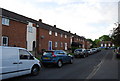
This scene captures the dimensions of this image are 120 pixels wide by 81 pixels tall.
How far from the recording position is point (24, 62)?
7957 millimetres

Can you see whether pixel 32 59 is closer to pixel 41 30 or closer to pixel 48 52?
pixel 48 52

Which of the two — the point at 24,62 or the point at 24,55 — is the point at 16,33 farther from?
the point at 24,62

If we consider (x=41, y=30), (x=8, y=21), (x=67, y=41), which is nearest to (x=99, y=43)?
(x=67, y=41)

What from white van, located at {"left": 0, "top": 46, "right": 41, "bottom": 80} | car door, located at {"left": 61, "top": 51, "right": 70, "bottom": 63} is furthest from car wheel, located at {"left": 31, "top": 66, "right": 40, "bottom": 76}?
car door, located at {"left": 61, "top": 51, "right": 70, "bottom": 63}

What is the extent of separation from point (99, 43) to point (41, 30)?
94.7m

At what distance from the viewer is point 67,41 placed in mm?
38562

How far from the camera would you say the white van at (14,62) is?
681 centimetres

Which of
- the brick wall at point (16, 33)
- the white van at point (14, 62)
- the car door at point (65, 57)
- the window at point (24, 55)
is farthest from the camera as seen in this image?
the brick wall at point (16, 33)

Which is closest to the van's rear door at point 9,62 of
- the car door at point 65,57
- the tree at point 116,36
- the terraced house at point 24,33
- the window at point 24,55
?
the window at point 24,55

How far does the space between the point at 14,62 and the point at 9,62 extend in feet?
1.01

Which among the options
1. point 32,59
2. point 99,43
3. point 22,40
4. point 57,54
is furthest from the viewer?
point 99,43

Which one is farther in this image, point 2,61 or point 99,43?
point 99,43

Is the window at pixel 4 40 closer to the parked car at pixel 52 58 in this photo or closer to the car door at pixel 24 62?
the parked car at pixel 52 58

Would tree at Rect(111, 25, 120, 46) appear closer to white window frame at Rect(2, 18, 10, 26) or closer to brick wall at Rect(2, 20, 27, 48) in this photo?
brick wall at Rect(2, 20, 27, 48)
